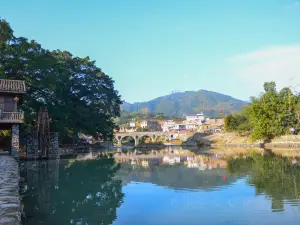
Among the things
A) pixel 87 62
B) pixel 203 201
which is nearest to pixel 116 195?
pixel 203 201

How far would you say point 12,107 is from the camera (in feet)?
67.4

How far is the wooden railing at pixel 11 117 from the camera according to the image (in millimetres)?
19487

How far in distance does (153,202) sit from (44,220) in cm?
352

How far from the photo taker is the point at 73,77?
140 ft

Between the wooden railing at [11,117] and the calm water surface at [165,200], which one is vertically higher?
the wooden railing at [11,117]

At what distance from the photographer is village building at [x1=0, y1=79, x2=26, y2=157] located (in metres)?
19.7

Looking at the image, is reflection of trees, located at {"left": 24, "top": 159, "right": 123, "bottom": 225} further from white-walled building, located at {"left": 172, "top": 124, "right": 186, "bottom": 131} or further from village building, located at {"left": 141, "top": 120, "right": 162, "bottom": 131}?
village building, located at {"left": 141, "top": 120, "right": 162, "bottom": 131}

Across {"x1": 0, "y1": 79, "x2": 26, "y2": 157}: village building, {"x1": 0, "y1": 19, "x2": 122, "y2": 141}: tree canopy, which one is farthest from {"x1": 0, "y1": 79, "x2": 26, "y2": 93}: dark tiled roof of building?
{"x1": 0, "y1": 19, "x2": 122, "y2": 141}: tree canopy

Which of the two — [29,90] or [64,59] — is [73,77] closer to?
[64,59]

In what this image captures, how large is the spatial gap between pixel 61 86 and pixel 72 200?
25199 millimetres

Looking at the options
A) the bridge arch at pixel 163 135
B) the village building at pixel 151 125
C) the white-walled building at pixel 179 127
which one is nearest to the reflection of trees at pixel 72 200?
the bridge arch at pixel 163 135

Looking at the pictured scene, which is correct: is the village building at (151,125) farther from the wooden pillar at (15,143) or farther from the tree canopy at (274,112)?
the wooden pillar at (15,143)

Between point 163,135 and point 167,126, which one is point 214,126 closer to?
point 163,135

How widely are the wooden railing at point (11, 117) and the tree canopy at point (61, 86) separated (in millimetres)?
5836
